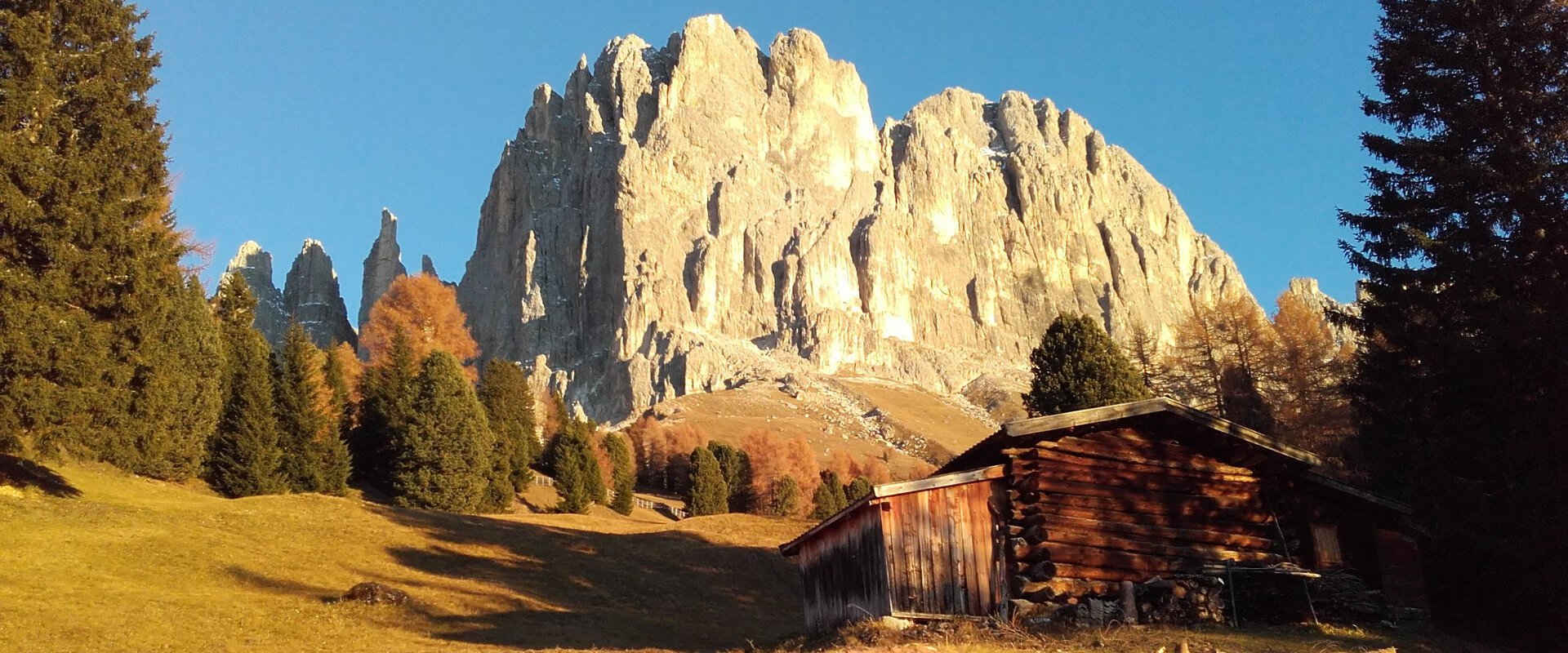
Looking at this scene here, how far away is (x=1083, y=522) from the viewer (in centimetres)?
2083

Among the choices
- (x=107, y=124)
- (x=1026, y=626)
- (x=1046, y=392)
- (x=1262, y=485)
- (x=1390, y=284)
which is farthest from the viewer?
(x=1046, y=392)

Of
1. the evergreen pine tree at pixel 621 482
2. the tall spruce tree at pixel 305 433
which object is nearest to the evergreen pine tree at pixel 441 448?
the tall spruce tree at pixel 305 433

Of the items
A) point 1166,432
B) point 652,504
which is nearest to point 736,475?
point 652,504

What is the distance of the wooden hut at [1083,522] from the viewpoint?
20.4 meters

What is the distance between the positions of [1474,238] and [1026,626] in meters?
14.0

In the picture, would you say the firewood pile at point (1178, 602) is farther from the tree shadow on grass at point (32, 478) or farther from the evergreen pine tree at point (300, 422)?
the evergreen pine tree at point (300, 422)

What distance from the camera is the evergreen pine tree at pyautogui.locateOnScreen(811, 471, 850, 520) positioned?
221ft

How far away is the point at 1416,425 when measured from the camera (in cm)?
2589

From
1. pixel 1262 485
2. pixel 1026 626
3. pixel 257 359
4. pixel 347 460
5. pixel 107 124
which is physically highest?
pixel 107 124

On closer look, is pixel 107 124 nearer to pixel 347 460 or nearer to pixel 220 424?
pixel 220 424

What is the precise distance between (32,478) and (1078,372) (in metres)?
33.7

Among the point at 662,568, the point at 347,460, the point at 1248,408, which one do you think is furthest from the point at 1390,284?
the point at 347,460

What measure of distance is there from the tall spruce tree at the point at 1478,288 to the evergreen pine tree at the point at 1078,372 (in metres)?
12.1

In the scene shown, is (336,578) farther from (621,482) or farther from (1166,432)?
(621,482)
